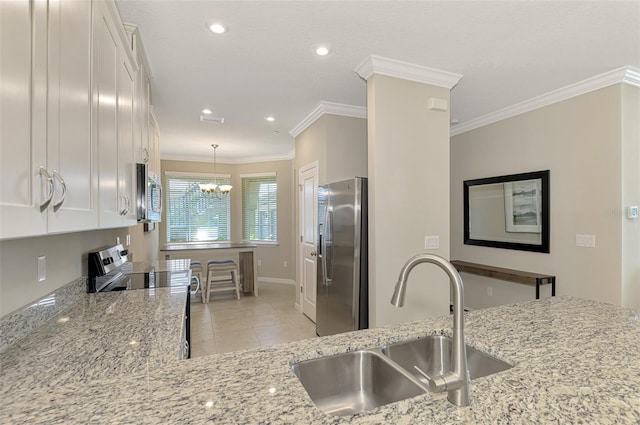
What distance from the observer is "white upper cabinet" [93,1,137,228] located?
135cm

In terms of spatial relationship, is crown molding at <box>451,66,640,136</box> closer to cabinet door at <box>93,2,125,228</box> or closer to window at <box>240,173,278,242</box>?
cabinet door at <box>93,2,125,228</box>

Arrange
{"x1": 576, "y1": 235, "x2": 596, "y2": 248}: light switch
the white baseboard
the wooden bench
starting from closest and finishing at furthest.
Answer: {"x1": 576, "y1": 235, "x2": 596, "y2": 248}: light switch < the wooden bench < the white baseboard

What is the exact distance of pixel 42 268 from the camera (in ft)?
4.74

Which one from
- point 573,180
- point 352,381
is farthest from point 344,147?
point 352,381

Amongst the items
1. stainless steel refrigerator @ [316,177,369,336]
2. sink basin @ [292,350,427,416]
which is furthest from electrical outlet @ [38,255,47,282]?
stainless steel refrigerator @ [316,177,369,336]

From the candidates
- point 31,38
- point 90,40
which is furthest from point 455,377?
point 90,40

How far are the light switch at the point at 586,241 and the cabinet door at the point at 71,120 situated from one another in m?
3.86

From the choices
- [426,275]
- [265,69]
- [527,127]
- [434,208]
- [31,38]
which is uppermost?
[265,69]

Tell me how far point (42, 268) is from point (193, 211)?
17.6 ft

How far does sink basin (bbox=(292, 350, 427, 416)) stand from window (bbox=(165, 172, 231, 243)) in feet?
19.8

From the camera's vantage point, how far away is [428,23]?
208cm

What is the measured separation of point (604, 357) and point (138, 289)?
2.36 metres

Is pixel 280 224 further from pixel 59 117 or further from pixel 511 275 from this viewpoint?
Answer: pixel 59 117

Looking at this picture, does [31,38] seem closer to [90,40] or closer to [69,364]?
[90,40]
